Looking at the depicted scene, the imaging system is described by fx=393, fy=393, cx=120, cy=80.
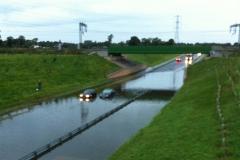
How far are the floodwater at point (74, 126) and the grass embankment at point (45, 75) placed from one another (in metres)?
5.26

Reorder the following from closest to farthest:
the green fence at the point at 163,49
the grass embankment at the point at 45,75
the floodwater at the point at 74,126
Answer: the floodwater at the point at 74,126
the grass embankment at the point at 45,75
the green fence at the point at 163,49

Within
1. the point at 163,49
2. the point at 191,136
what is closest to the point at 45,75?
the point at 163,49

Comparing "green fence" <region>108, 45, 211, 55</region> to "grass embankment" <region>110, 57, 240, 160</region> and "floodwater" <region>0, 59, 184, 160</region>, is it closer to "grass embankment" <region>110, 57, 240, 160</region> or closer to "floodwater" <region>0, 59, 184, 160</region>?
"floodwater" <region>0, 59, 184, 160</region>

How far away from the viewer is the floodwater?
38781 mm

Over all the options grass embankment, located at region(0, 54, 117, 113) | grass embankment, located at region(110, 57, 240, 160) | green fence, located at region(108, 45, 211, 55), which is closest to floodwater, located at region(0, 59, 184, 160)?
grass embankment, located at region(110, 57, 240, 160)

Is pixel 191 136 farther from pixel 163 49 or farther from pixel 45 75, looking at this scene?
pixel 163 49

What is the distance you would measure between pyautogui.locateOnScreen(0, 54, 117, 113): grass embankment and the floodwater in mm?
5256

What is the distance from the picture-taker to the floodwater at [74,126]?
38.8 meters

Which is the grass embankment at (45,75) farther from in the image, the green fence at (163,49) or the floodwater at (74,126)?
the green fence at (163,49)

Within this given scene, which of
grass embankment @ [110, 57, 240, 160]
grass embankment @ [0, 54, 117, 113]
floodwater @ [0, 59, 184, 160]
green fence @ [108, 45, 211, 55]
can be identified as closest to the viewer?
grass embankment @ [110, 57, 240, 160]

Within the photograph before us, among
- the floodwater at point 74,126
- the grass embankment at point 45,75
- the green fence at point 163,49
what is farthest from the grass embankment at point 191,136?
the green fence at point 163,49

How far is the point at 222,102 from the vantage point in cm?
4809

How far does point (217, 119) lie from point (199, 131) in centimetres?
376

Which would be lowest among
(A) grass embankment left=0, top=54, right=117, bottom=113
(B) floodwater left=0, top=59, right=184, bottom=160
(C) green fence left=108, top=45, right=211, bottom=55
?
(B) floodwater left=0, top=59, right=184, bottom=160
